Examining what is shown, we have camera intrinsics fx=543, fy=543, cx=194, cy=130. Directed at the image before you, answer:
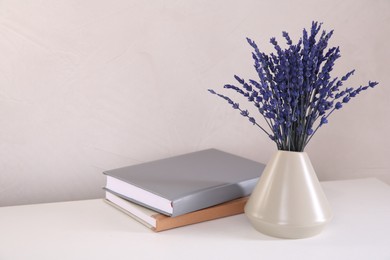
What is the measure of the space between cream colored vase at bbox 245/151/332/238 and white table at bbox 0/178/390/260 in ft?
0.07

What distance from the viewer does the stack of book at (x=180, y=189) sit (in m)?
0.89

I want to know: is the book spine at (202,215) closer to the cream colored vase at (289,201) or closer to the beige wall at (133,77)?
the cream colored vase at (289,201)

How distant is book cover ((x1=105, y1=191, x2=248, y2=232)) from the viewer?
2.88 ft

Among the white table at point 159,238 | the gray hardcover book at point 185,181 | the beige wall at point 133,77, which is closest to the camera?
the white table at point 159,238

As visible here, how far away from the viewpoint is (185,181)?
95 cm

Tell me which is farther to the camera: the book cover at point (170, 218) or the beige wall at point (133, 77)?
the beige wall at point (133, 77)

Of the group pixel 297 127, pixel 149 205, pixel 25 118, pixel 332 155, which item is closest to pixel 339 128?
pixel 332 155

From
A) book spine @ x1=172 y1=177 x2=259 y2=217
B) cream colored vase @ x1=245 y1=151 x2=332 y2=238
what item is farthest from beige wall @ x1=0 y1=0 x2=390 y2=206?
cream colored vase @ x1=245 y1=151 x2=332 y2=238

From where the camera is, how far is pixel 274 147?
1226mm

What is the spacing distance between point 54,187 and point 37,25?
31 cm

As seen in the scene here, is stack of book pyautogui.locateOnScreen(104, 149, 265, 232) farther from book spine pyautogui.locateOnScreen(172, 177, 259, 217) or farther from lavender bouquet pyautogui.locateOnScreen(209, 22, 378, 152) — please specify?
lavender bouquet pyautogui.locateOnScreen(209, 22, 378, 152)

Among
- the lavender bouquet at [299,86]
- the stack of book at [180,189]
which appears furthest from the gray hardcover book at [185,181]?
the lavender bouquet at [299,86]

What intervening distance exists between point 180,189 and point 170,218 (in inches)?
2.1

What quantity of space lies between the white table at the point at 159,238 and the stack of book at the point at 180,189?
0.06 feet
